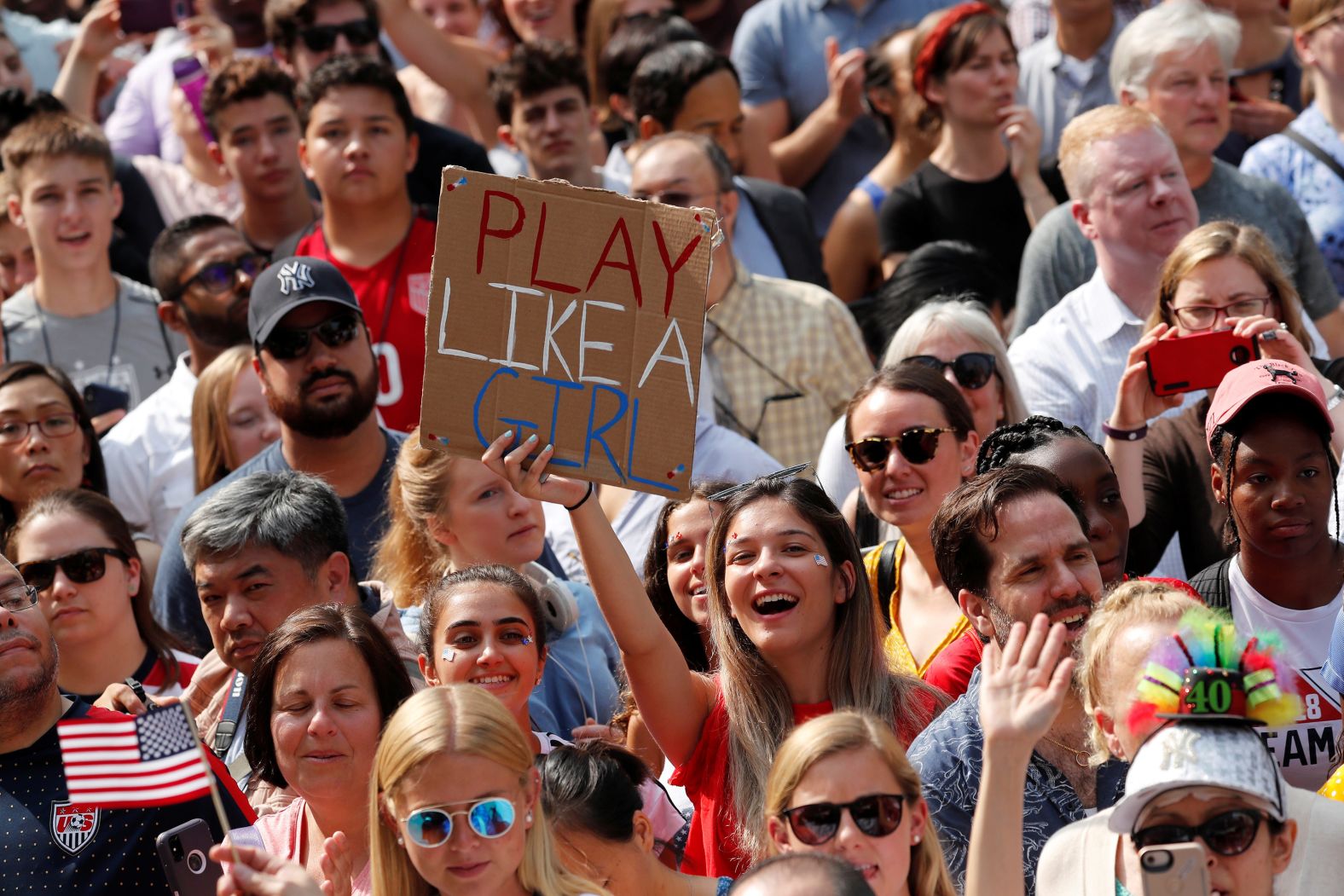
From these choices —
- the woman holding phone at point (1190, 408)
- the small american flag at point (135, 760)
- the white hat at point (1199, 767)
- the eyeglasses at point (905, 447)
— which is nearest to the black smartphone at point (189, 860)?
the small american flag at point (135, 760)

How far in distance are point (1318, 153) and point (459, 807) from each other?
504 cm

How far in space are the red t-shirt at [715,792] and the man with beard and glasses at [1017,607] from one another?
322mm

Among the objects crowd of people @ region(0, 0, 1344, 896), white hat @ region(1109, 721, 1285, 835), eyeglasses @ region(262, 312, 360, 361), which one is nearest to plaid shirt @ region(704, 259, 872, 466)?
crowd of people @ region(0, 0, 1344, 896)

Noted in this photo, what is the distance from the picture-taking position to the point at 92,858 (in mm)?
4531

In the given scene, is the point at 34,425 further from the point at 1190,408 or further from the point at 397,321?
the point at 1190,408

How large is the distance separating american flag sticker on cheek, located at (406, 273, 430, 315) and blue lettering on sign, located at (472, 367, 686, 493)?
8.97ft

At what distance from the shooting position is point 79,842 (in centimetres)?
454

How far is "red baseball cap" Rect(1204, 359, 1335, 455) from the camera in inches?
199

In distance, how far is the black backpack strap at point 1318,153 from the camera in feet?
24.9

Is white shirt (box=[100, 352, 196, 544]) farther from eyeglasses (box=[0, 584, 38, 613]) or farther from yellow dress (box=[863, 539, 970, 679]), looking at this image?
yellow dress (box=[863, 539, 970, 679])

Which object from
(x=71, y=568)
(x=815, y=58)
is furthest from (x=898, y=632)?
(x=815, y=58)

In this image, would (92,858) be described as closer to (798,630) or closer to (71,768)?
(71,768)

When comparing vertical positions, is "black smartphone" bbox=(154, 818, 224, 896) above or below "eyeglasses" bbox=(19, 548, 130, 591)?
above

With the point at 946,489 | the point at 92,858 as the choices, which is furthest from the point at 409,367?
the point at 92,858
